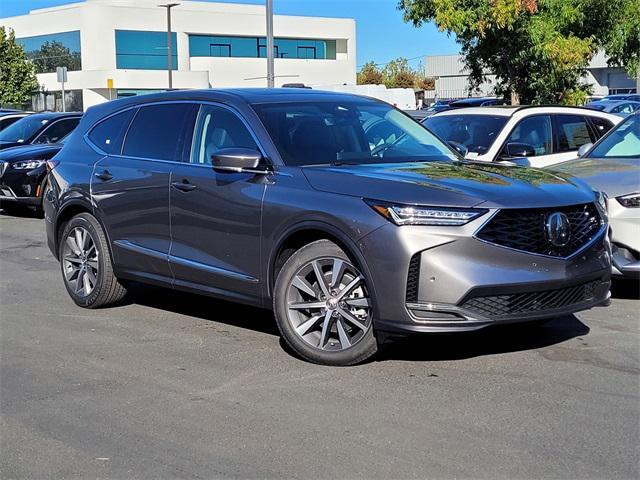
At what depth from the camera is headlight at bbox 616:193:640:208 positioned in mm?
7508

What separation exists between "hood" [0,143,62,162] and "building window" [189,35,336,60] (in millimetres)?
51634

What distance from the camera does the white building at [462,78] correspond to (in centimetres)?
6906

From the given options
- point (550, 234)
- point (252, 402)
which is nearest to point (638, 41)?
point (550, 234)

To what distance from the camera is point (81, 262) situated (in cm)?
789

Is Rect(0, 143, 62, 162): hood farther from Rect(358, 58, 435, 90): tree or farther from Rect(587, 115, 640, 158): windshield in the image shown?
Rect(358, 58, 435, 90): tree

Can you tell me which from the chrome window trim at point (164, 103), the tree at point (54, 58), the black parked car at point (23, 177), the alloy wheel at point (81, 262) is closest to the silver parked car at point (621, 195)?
the chrome window trim at point (164, 103)

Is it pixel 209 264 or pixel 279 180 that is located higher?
pixel 279 180

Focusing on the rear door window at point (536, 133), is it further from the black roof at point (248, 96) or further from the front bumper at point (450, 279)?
the front bumper at point (450, 279)

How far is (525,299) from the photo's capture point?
218 inches

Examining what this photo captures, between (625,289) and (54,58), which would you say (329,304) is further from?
(54,58)

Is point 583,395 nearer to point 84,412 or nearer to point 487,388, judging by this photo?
point 487,388

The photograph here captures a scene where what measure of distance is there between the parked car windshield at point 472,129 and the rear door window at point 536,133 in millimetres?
216

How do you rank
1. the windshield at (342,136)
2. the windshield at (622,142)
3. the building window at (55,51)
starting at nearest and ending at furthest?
the windshield at (342,136) < the windshield at (622,142) < the building window at (55,51)

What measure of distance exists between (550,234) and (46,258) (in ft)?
22.6
